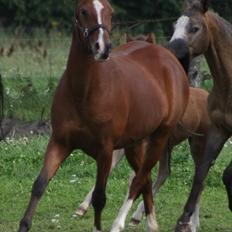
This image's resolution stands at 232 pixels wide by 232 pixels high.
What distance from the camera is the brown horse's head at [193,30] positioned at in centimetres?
974

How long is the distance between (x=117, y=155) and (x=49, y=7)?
2023cm

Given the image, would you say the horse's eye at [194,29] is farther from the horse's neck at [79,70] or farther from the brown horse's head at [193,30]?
the horse's neck at [79,70]

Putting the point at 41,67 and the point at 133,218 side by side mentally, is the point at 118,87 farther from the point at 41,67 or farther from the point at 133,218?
the point at 41,67

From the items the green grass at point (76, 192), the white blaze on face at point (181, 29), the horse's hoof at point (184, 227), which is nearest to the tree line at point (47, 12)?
the green grass at point (76, 192)

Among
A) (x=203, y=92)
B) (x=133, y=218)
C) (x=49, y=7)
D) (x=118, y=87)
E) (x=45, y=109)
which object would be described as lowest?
(x=49, y=7)

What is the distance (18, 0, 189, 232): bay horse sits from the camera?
8.56 m

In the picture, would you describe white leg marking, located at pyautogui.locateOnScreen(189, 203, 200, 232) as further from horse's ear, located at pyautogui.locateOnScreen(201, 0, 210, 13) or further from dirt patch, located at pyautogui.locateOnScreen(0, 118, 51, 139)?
dirt patch, located at pyautogui.locateOnScreen(0, 118, 51, 139)

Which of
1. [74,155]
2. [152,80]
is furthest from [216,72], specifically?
[74,155]

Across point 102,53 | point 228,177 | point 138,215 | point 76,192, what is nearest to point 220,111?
point 228,177

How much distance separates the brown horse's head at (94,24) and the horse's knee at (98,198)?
1269 millimetres

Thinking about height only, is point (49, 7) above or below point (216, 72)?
below

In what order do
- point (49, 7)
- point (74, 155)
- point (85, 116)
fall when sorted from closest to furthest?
1. point (85, 116)
2. point (74, 155)
3. point (49, 7)

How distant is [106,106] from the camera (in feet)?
29.3

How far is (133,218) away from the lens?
1045 centimetres
